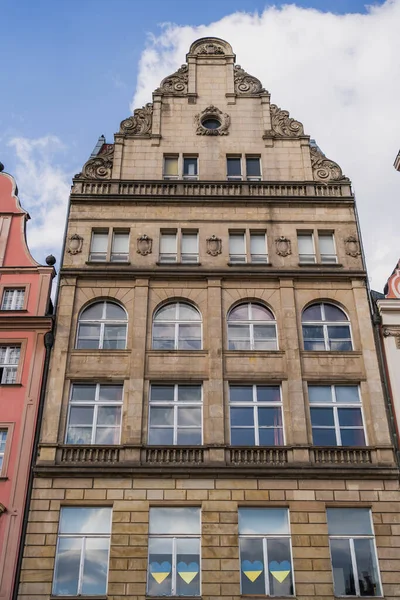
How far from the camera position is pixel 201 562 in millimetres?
22625

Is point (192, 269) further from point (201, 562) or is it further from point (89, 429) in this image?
point (201, 562)

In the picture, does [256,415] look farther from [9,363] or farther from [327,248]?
[9,363]

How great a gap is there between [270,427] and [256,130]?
1428 centimetres

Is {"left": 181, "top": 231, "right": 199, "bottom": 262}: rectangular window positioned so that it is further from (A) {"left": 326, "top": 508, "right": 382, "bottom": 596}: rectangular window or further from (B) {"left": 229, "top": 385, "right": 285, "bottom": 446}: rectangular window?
(A) {"left": 326, "top": 508, "right": 382, "bottom": 596}: rectangular window

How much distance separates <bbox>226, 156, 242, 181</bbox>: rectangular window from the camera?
105 feet

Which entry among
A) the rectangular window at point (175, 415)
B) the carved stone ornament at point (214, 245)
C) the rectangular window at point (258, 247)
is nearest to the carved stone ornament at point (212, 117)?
the rectangular window at point (258, 247)

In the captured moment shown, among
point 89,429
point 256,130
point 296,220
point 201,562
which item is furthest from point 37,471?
point 256,130

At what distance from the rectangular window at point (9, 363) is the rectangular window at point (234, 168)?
11820 millimetres

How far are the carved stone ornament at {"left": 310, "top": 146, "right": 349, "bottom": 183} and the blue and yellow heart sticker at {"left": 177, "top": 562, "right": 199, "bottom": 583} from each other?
16.9 metres

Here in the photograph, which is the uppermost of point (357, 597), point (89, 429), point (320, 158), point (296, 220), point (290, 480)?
point (320, 158)

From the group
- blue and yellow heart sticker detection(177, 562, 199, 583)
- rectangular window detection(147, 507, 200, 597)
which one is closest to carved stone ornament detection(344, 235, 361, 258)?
rectangular window detection(147, 507, 200, 597)

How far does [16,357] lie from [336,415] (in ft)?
38.5

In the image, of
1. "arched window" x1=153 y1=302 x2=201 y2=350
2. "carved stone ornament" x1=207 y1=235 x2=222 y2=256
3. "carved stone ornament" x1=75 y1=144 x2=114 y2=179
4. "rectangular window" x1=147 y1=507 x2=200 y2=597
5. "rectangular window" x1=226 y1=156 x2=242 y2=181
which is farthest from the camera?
"rectangular window" x1=226 y1=156 x2=242 y2=181

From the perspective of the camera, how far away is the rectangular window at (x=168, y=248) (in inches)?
1167
